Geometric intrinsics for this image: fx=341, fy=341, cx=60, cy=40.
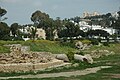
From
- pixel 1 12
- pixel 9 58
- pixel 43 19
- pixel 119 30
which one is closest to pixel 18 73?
pixel 9 58

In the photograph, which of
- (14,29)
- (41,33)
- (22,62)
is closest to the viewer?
(22,62)

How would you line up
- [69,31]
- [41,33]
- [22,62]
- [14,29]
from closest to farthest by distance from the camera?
[22,62] → [14,29] → [69,31] → [41,33]

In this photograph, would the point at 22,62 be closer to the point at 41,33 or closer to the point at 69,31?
the point at 69,31

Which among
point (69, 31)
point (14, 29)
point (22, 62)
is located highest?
point (14, 29)

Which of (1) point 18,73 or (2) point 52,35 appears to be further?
(2) point 52,35

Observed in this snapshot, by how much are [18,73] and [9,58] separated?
4.10 meters

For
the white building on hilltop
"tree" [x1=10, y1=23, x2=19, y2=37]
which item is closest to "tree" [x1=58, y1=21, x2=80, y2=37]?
the white building on hilltop

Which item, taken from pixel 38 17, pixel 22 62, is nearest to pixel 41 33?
pixel 38 17

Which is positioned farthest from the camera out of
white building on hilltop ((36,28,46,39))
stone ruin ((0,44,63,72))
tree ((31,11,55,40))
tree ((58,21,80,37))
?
white building on hilltop ((36,28,46,39))

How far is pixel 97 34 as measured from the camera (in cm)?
13312

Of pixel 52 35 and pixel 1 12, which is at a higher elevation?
pixel 1 12

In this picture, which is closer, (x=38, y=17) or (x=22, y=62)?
(x=22, y=62)

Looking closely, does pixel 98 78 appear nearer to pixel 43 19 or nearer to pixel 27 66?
pixel 27 66

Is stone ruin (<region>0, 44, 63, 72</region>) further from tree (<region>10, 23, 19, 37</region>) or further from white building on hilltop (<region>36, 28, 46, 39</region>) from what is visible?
white building on hilltop (<region>36, 28, 46, 39</region>)
